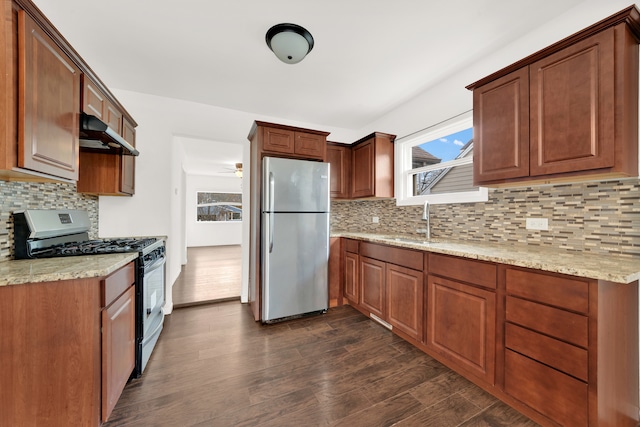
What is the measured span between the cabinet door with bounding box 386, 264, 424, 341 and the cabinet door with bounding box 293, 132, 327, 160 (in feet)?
4.95

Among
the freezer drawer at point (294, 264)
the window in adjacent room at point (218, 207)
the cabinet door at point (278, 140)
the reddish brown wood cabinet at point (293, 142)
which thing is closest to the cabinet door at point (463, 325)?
the freezer drawer at point (294, 264)

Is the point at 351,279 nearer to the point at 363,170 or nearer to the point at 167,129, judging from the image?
the point at 363,170

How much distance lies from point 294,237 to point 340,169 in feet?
4.59

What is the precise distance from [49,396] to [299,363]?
1.44 m

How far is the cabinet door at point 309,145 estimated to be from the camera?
2.92m

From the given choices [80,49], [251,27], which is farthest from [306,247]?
[80,49]

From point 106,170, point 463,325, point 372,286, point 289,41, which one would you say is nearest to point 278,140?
point 289,41

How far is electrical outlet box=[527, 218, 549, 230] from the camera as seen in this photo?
6.13 feet

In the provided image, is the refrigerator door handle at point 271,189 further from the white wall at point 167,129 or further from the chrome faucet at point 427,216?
the chrome faucet at point 427,216

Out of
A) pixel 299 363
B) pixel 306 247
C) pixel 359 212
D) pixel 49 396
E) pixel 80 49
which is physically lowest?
pixel 299 363

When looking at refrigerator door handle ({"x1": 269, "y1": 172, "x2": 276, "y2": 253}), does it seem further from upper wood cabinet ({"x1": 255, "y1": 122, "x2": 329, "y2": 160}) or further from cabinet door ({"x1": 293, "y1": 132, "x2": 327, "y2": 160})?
cabinet door ({"x1": 293, "y1": 132, "x2": 327, "y2": 160})

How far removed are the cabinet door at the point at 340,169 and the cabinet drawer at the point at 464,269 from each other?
1848 millimetres

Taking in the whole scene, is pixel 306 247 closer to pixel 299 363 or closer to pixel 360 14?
pixel 299 363

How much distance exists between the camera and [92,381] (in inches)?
50.9
